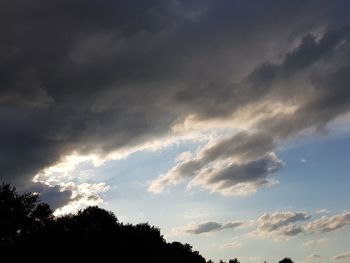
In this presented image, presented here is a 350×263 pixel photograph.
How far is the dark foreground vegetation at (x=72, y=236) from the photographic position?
90750mm

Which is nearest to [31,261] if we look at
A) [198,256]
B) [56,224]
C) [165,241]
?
[56,224]

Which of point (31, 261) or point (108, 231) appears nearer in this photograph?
point (31, 261)

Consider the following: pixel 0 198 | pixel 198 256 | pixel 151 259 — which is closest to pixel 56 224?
pixel 0 198

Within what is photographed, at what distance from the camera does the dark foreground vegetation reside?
298 ft

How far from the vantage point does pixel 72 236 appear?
337 ft

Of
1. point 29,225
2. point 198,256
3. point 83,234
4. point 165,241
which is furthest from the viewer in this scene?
point 198,256

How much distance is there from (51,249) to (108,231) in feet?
65.0

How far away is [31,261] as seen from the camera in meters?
89.3

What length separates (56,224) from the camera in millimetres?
98875

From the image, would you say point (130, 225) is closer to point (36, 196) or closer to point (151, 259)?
point (151, 259)

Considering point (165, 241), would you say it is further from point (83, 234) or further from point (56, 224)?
point (56, 224)

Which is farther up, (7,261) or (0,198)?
(0,198)

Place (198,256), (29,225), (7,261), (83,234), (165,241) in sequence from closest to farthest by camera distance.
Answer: (7,261), (29,225), (83,234), (165,241), (198,256)

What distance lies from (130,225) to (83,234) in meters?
14.4
